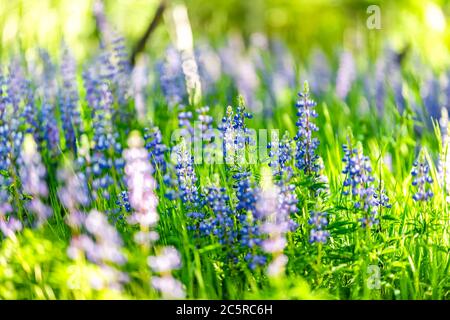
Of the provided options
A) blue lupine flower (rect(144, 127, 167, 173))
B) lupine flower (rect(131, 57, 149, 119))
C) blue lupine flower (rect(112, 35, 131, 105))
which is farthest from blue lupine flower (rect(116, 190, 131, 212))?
blue lupine flower (rect(112, 35, 131, 105))

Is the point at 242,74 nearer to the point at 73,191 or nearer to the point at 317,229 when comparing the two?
the point at 73,191

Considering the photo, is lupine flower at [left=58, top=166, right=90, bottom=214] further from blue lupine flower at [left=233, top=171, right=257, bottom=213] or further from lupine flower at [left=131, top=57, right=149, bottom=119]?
lupine flower at [left=131, top=57, right=149, bottom=119]

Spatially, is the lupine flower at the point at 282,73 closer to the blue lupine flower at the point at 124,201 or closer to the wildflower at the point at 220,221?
the blue lupine flower at the point at 124,201

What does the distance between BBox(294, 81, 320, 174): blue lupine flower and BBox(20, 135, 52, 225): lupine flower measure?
50.4 inches

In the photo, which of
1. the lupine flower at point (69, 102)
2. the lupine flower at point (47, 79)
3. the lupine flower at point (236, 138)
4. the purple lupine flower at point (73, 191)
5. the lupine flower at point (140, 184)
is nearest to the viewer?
the lupine flower at point (140, 184)

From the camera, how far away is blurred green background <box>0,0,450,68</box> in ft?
16.8

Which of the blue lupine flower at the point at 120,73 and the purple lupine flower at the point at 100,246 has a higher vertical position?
the blue lupine flower at the point at 120,73

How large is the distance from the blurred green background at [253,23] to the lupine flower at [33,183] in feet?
3.96

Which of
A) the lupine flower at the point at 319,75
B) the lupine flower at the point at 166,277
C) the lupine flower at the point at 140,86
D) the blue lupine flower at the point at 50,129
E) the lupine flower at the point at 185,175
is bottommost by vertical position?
the lupine flower at the point at 166,277

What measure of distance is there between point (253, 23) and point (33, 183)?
553 centimetres

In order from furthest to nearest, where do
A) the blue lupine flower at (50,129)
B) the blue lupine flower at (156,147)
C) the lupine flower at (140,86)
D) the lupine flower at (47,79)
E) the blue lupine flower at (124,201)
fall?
the lupine flower at (47,79) → the lupine flower at (140,86) → the blue lupine flower at (50,129) → the blue lupine flower at (156,147) → the blue lupine flower at (124,201)

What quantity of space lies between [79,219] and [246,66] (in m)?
3.09

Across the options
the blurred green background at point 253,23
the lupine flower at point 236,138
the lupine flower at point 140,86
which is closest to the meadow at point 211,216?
the lupine flower at point 236,138

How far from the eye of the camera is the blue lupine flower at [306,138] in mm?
2863
